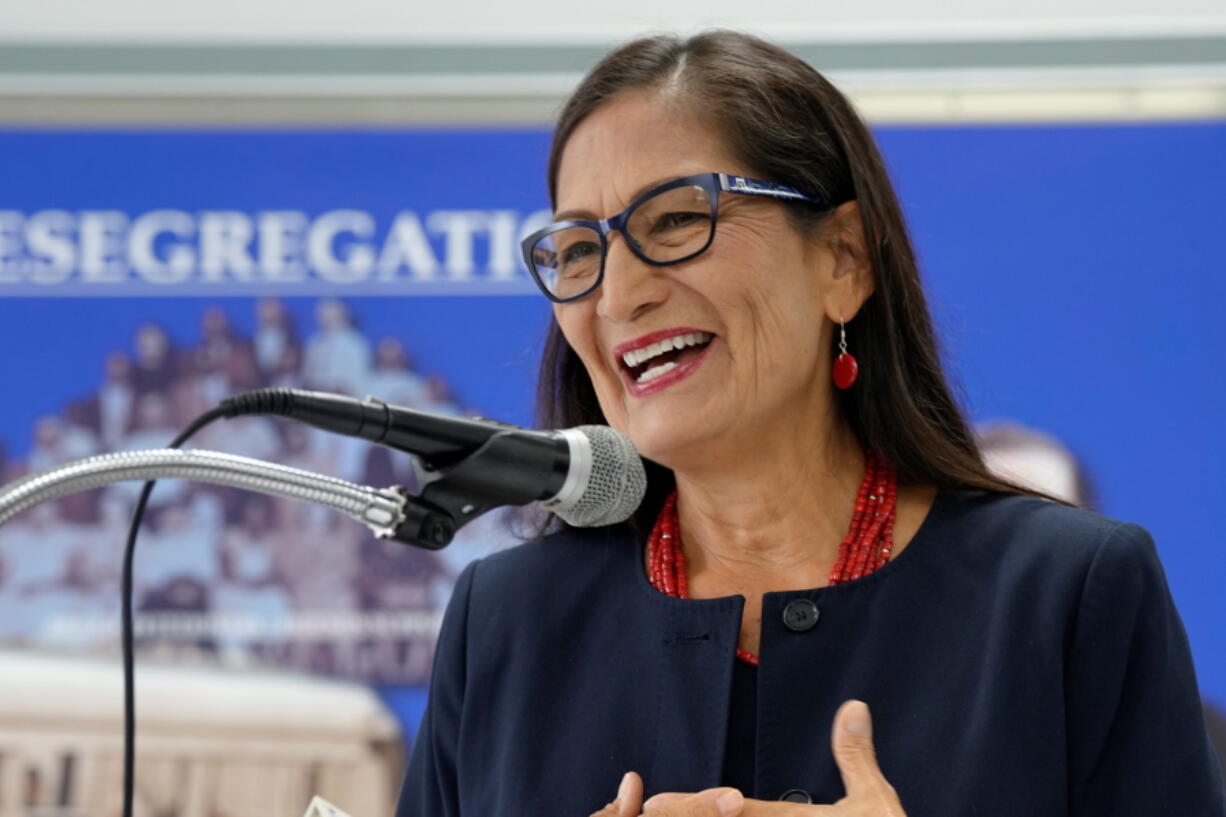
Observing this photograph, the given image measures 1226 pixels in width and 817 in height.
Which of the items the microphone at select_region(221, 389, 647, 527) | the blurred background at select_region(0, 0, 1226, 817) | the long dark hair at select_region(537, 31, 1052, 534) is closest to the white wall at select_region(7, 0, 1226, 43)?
the blurred background at select_region(0, 0, 1226, 817)

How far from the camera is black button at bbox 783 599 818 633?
163cm

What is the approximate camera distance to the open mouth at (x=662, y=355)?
169 cm

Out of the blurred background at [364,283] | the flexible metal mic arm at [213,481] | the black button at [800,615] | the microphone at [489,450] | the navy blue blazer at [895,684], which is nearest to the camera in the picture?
the flexible metal mic arm at [213,481]

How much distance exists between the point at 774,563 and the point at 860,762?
384mm

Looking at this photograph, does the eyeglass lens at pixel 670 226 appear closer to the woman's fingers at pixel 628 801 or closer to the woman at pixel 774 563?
the woman at pixel 774 563

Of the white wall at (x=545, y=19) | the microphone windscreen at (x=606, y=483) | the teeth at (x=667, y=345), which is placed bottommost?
the microphone windscreen at (x=606, y=483)

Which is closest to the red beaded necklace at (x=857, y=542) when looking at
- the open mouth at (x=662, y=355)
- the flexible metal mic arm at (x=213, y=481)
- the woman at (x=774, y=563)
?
the woman at (x=774, y=563)

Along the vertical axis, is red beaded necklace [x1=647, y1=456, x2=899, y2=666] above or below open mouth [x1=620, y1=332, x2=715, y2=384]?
below

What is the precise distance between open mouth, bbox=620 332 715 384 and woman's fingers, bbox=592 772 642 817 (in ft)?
1.45

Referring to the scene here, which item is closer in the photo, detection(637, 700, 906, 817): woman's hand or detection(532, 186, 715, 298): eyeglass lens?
detection(637, 700, 906, 817): woman's hand

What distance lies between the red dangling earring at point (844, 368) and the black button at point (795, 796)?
20.3 inches

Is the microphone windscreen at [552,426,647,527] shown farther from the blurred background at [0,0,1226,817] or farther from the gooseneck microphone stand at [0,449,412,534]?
the blurred background at [0,0,1226,817]

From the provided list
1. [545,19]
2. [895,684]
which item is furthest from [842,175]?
[545,19]

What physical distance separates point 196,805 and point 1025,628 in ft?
6.24
